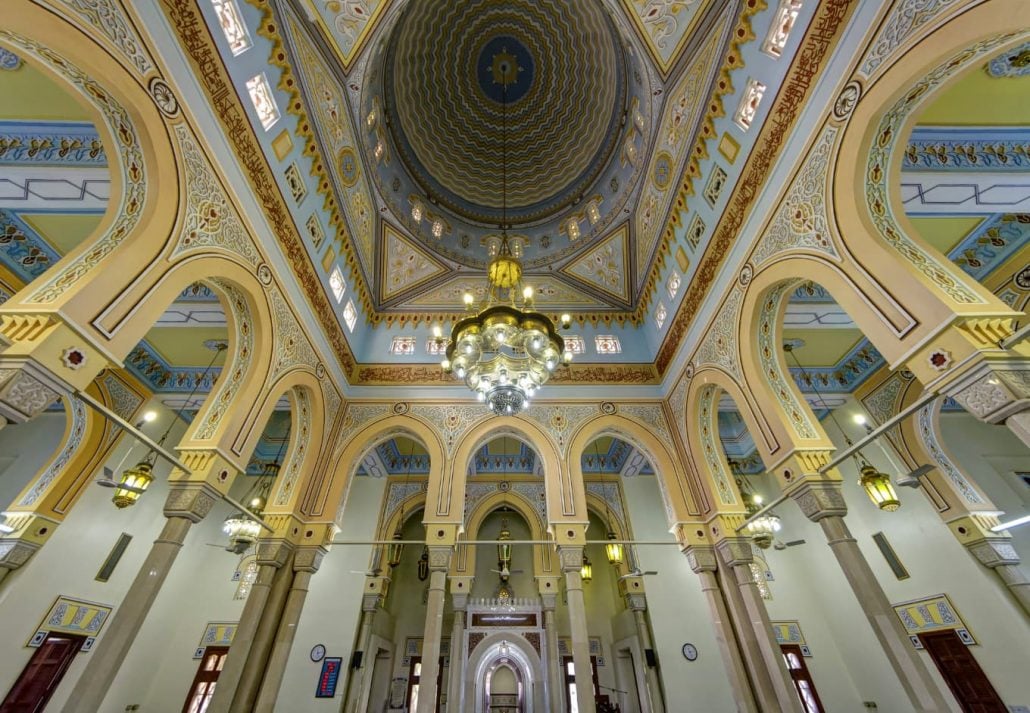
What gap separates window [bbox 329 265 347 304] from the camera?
27.4 ft

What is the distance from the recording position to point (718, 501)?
7555 mm

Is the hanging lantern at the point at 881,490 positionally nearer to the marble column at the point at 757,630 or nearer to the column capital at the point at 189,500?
the marble column at the point at 757,630

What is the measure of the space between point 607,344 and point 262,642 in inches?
345

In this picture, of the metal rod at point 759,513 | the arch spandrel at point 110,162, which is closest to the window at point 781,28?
the metal rod at point 759,513

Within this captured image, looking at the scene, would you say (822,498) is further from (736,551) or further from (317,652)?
(317,652)

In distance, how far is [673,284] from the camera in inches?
348

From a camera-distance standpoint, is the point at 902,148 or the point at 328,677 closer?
the point at 902,148

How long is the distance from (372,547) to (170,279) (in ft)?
31.1

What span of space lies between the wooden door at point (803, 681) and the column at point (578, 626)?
6835mm

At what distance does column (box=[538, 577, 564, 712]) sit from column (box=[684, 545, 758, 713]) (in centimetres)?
417

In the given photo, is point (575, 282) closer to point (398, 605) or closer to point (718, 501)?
point (718, 501)

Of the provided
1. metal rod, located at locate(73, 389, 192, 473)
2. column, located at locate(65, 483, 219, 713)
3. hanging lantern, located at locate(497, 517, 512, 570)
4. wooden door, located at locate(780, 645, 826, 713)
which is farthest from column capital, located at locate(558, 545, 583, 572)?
wooden door, located at locate(780, 645, 826, 713)

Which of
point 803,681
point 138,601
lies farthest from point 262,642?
point 803,681

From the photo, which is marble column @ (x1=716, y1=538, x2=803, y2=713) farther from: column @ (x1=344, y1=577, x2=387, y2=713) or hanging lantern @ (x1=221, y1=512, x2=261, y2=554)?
column @ (x1=344, y1=577, x2=387, y2=713)
